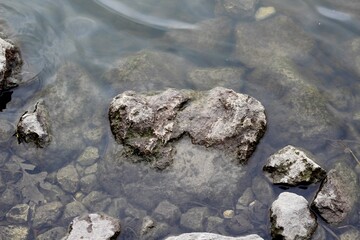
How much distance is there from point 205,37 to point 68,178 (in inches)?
128

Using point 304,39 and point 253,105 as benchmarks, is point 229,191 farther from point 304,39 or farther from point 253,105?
point 304,39

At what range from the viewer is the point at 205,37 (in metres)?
7.69

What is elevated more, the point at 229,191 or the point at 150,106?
the point at 150,106

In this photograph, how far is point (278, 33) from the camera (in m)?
7.80

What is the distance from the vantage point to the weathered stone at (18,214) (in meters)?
5.85

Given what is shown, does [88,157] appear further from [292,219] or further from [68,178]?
[292,219]

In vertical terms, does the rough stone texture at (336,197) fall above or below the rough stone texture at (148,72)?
below

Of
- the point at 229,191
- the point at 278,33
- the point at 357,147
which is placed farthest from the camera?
the point at 278,33

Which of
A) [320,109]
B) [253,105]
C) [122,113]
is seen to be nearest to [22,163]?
[122,113]

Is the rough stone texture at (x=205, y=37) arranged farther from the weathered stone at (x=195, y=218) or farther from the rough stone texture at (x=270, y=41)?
the weathered stone at (x=195, y=218)

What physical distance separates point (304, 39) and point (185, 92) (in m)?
2.37

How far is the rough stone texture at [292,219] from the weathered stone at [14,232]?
3.06 m

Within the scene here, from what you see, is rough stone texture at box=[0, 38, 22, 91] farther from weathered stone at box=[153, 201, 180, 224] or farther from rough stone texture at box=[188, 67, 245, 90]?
weathered stone at box=[153, 201, 180, 224]

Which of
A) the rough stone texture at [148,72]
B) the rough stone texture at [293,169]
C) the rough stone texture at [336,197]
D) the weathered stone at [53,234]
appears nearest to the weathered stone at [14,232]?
the weathered stone at [53,234]
